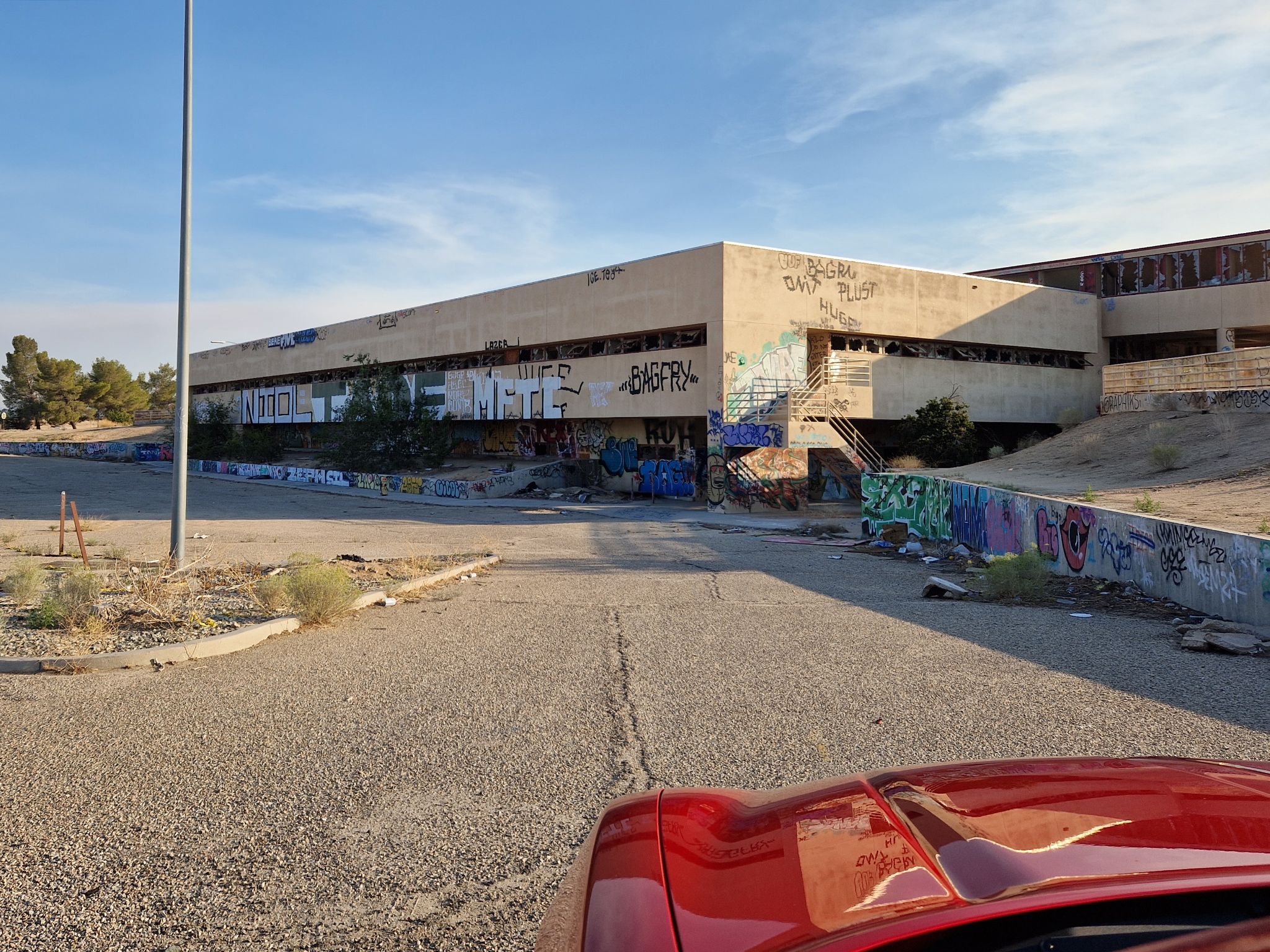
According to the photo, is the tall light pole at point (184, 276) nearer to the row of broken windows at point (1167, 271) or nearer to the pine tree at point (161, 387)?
the row of broken windows at point (1167, 271)

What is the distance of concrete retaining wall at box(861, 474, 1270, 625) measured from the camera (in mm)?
9414

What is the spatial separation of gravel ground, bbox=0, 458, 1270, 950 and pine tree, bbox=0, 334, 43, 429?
95530 millimetres

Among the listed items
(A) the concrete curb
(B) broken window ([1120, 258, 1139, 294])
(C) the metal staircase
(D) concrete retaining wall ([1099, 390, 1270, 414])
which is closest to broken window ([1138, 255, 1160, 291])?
(B) broken window ([1120, 258, 1139, 294])

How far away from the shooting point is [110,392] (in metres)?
92.2

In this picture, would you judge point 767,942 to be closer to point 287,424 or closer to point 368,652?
point 368,652

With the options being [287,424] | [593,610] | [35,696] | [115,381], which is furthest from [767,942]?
[115,381]

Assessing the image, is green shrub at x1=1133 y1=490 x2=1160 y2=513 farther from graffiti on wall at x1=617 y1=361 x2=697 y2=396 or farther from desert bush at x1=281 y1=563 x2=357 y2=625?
graffiti on wall at x1=617 y1=361 x2=697 y2=396

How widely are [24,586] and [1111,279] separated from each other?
146ft

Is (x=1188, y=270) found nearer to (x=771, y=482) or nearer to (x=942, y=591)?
(x=771, y=482)

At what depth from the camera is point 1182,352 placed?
141 feet

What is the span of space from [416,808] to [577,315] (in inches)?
1332

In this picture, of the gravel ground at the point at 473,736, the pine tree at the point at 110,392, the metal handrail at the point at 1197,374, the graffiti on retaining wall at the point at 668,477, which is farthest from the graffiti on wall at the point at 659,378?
the pine tree at the point at 110,392

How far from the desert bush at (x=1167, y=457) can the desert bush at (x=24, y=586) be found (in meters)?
24.5

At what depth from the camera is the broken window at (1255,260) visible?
38.8 meters
